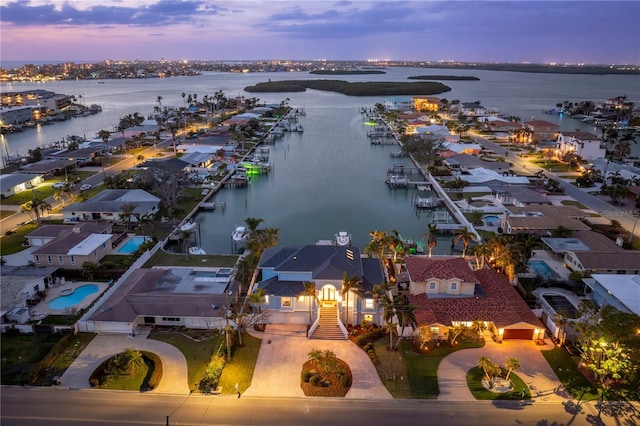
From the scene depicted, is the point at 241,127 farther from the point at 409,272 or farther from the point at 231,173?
the point at 409,272

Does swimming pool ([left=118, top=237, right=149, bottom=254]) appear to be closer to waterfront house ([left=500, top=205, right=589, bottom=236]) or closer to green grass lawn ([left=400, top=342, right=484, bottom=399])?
green grass lawn ([left=400, top=342, right=484, bottom=399])

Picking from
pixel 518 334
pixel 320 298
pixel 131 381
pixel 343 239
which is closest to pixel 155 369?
pixel 131 381

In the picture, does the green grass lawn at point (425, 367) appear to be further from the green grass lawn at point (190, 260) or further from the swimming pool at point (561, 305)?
the green grass lawn at point (190, 260)

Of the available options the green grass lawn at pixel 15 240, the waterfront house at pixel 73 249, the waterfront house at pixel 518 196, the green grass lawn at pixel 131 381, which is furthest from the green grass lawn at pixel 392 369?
the green grass lawn at pixel 15 240

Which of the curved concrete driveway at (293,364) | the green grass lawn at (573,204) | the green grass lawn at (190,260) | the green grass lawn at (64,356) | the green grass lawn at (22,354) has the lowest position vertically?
the curved concrete driveway at (293,364)

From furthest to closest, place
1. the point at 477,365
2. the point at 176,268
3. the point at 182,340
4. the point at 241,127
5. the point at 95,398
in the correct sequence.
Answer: the point at 241,127, the point at 176,268, the point at 182,340, the point at 477,365, the point at 95,398

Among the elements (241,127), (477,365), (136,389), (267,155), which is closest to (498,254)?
(477,365)

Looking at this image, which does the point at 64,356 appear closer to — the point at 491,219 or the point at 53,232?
the point at 53,232
